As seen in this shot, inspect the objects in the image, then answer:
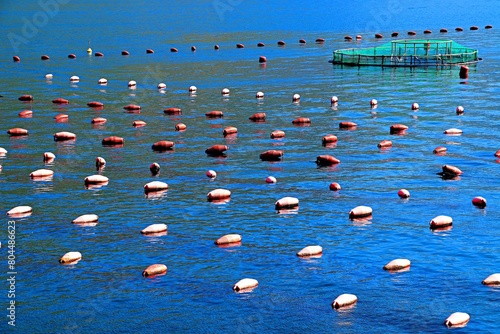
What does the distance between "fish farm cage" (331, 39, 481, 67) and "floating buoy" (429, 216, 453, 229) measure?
336ft

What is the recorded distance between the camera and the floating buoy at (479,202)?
87750 mm

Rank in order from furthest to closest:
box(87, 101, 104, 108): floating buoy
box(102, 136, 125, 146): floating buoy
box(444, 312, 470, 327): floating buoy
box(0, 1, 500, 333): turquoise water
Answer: box(87, 101, 104, 108): floating buoy < box(102, 136, 125, 146): floating buoy < box(0, 1, 500, 333): turquoise water < box(444, 312, 470, 327): floating buoy

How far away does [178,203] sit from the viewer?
9162cm

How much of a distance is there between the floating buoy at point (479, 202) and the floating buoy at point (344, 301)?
92.6 ft

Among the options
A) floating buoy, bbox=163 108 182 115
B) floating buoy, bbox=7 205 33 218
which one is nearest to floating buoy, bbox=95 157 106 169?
floating buoy, bbox=7 205 33 218

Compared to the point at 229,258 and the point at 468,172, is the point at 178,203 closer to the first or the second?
the point at 229,258

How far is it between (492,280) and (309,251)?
619 inches

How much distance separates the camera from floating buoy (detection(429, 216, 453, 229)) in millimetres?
81625

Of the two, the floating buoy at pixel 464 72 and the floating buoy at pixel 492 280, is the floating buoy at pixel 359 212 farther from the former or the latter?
the floating buoy at pixel 464 72

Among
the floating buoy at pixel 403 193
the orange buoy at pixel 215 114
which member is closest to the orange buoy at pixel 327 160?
the floating buoy at pixel 403 193

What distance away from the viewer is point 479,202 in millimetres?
87938

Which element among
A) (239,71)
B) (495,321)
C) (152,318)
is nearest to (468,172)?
(495,321)

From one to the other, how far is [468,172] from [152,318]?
5136 cm

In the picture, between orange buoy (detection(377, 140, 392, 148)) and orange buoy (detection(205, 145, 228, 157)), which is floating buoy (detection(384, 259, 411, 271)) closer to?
orange buoy (detection(377, 140, 392, 148))
